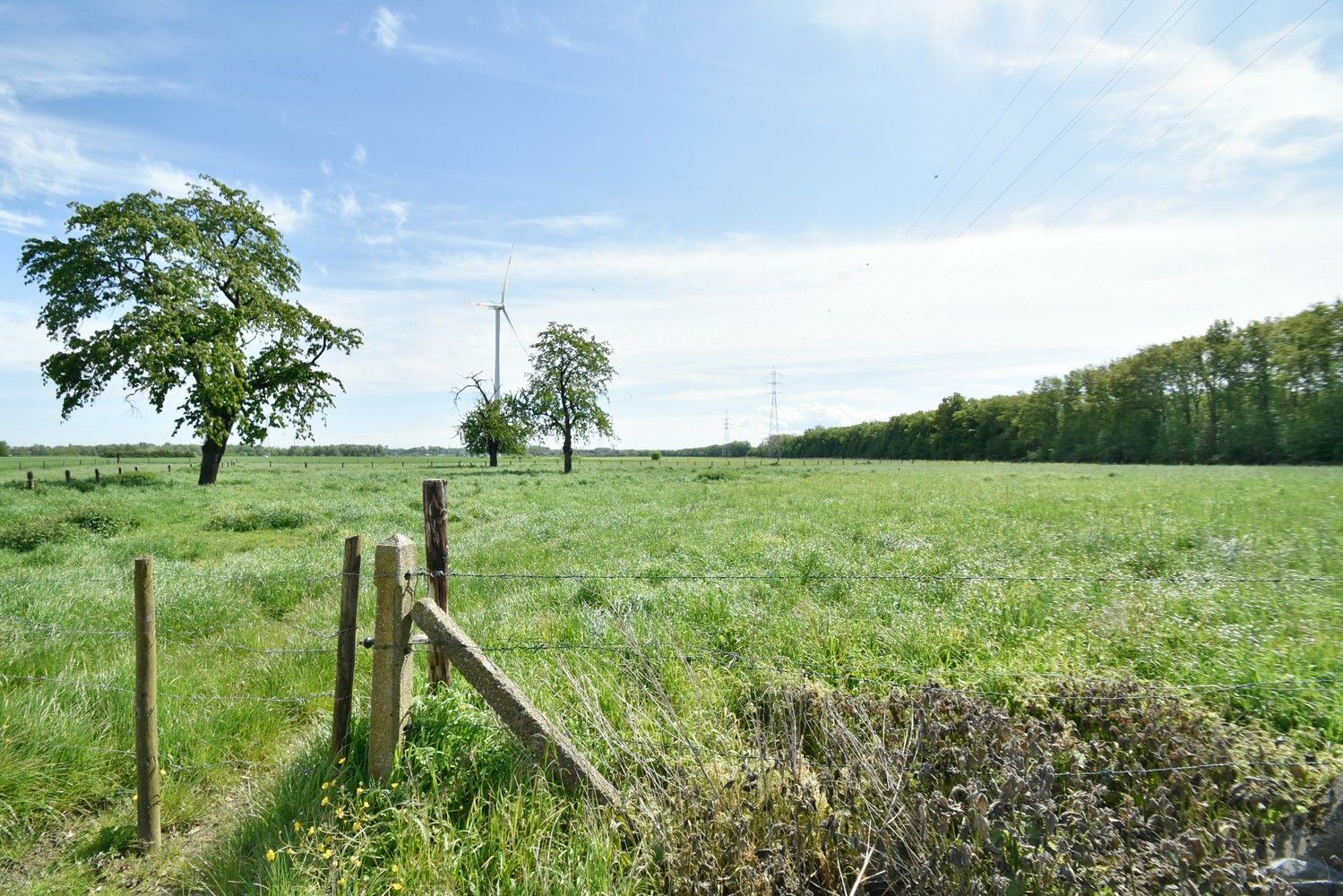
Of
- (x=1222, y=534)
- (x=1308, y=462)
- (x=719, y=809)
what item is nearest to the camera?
(x=719, y=809)

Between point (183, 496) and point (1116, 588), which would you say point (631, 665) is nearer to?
point (1116, 588)

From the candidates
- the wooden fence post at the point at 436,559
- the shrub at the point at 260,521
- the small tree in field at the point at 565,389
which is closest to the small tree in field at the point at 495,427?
the small tree in field at the point at 565,389

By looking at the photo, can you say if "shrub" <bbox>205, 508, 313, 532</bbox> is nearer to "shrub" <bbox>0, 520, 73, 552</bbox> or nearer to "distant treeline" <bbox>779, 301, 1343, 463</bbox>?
"shrub" <bbox>0, 520, 73, 552</bbox>

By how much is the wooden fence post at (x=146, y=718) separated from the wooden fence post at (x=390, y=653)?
1354 millimetres

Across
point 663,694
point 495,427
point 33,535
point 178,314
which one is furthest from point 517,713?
point 495,427

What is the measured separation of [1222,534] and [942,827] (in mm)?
→ 12428

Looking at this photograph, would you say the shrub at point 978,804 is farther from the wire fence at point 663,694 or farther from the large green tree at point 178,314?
the large green tree at point 178,314

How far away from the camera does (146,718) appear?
375 cm

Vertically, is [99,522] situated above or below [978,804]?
above

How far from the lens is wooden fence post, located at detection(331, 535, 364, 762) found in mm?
3789

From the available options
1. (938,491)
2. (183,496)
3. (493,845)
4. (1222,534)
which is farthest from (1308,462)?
(183,496)

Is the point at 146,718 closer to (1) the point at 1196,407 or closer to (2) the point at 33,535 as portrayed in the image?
(2) the point at 33,535

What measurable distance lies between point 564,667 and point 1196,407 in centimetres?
8367

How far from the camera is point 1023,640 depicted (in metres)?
5.84
